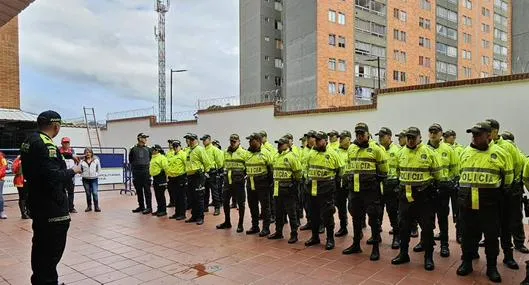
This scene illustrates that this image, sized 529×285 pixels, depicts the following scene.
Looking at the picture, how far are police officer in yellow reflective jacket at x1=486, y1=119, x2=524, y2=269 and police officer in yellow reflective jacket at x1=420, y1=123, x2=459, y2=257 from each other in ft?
2.31

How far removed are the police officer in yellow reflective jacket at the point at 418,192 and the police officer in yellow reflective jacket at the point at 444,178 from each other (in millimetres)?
398

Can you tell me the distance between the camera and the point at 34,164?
12.7 ft

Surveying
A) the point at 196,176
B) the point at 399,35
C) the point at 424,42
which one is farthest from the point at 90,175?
the point at 424,42

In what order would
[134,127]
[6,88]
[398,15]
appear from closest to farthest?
1. [6,88]
2. [134,127]
3. [398,15]

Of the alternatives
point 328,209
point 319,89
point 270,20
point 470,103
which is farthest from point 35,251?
point 270,20

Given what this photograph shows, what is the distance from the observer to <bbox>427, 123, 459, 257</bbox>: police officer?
5.86 m

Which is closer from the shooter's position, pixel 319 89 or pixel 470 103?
pixel 470 103

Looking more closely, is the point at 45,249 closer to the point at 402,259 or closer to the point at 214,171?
the point at 402,259

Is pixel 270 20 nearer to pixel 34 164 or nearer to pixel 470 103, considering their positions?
pixel 470 103

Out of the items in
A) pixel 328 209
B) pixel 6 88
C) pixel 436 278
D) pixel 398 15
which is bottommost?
pixel 436 278

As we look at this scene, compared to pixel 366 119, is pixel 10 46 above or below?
above

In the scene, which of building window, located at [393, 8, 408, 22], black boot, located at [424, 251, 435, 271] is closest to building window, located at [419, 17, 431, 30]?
building window, located at [393, 8, 408, 22]

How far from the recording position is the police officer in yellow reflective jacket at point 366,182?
5879 mm

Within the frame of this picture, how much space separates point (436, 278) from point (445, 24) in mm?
51827
